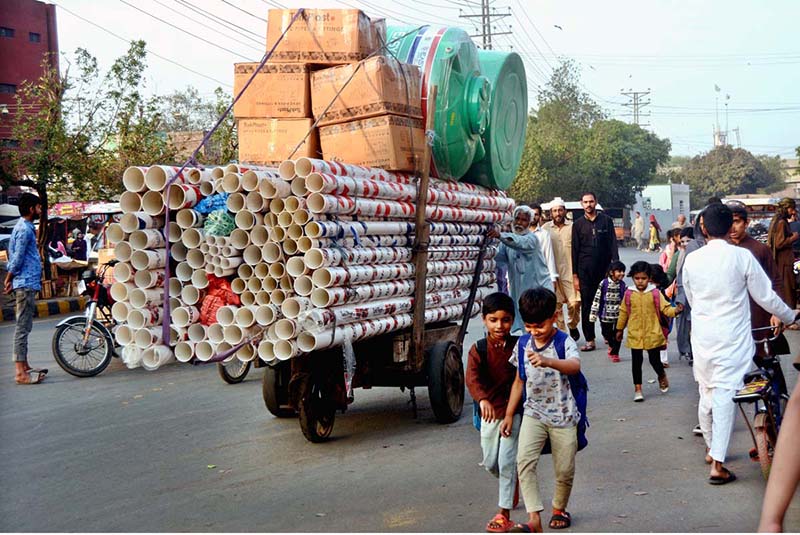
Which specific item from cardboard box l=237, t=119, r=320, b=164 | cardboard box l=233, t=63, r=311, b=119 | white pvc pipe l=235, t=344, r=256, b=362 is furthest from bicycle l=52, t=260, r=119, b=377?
white pvc pipe l=235, t=344, r=256, b=362

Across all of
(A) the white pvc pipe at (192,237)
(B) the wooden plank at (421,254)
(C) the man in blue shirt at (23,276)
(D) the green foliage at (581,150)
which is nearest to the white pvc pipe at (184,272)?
(A) the white pvc pipe at (192,237)

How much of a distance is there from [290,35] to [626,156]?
181ft

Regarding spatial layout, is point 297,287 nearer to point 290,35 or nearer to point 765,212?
point 290,35

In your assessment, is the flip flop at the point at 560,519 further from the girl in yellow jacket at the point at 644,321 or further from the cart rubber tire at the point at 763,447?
the girl in yellow jacket at the point at 644,321

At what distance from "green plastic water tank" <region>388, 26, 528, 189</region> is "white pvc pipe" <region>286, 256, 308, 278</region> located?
84.6 inches

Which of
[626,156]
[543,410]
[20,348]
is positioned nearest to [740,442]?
[543,410]

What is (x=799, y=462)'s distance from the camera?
231 centimetres

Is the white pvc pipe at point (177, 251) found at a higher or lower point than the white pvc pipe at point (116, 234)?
lower

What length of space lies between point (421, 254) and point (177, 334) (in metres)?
1.94

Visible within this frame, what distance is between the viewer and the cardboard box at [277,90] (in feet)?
22.9

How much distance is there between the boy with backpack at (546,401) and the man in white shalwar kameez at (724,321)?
4.03 feet

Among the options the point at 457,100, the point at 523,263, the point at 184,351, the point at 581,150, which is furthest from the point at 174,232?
the point at 581,150

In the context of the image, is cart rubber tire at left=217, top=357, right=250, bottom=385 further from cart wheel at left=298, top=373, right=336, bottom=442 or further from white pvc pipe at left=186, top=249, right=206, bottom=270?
white pvc pipe at left=186, top=249, right=206, bottom=270

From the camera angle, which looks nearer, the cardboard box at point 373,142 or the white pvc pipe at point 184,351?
the white pvc pipe at point 184,351
